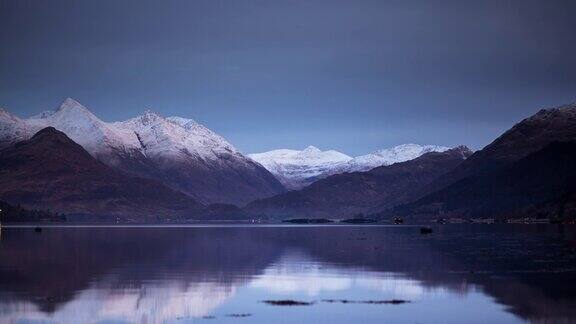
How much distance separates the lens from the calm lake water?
67625 mm

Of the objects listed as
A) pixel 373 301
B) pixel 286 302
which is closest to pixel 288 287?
pixel 286 302

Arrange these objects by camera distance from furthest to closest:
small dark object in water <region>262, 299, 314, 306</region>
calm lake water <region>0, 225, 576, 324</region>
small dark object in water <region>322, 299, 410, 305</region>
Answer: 1. small dark object in water <region>322, 299, 410, 305</region>
2. small dark object in water <region>262, 299, 314, 306</region>
3. calm lake water <region>0, 225, 576, 324</region>

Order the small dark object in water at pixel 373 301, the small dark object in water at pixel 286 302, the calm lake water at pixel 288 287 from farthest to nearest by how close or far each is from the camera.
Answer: the small dark object in water at pixel 373 301 → the small dark object in water at pixel 286 302 → the calm lake water at pixel 288 287

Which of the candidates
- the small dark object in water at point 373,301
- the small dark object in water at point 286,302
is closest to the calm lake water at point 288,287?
the small dark object in water at point 373,301

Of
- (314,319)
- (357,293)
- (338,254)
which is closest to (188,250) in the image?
(338,254)

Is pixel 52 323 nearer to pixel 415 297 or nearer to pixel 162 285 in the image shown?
pixel 162 285

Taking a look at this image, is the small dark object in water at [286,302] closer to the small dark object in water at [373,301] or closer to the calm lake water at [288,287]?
the calm lake water at [288,287]

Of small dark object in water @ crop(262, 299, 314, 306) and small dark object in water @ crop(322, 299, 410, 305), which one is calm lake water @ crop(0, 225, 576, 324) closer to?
small dark object in water @ crop(322, 299, 410, 305)

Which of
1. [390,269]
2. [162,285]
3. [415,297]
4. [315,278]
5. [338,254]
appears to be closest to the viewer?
[415,297]

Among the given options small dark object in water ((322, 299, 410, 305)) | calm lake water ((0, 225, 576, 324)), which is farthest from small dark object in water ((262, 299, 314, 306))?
small dark object in water ((322, 299, 410, 305))

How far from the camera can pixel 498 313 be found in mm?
68625

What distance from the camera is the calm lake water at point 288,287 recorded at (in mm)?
67625

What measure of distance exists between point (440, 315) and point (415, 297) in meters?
10.2

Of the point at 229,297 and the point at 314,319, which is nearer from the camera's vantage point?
the point at 314,319
